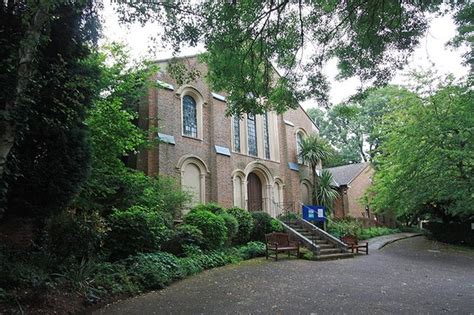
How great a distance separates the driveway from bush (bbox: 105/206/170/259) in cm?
170

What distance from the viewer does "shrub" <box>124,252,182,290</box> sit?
8.70 metres

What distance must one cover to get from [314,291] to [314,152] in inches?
658

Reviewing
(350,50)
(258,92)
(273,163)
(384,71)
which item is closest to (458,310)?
(384,71)

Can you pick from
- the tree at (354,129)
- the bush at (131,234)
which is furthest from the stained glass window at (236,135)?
the tree at (354,129)

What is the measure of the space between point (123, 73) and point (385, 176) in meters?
13.4

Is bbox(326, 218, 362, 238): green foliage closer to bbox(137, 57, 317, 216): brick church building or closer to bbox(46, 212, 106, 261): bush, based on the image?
bbox(137, 57, 317, 216): brick church building

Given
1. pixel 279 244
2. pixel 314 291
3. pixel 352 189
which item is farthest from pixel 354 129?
pixel 314 291

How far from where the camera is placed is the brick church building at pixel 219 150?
56.8 ft

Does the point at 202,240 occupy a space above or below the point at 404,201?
below

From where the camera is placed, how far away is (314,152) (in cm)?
2423

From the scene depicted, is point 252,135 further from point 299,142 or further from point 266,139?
point 299,142

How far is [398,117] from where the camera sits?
1766 centimetres

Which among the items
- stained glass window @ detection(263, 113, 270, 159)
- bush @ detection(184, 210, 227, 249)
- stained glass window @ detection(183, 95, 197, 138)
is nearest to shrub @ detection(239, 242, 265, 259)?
bush @ detection(184, 210, 227, 249)

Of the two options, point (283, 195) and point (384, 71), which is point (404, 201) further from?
point (384, 71)
